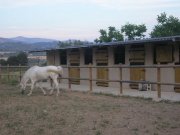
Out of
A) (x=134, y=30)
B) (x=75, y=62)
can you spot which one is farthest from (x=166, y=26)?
(x=75, y=62)

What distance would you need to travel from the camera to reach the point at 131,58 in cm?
1870

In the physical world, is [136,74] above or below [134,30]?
below

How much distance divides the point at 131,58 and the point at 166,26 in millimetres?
13070

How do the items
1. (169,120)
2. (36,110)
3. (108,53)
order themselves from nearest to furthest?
(169,120)
(36,110)
(108,53)

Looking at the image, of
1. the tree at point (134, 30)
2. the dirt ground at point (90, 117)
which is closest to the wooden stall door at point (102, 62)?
the dirt ground at point (90, 117)

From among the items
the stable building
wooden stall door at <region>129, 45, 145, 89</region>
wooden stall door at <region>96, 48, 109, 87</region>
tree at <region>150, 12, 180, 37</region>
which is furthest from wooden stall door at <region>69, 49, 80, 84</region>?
tree at <region>150, 12, 180, 37</region>

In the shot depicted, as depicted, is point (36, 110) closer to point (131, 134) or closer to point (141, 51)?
point (131, 134)

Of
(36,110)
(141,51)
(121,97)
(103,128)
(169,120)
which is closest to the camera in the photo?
(103,128)

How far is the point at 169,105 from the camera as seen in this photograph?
11.9m

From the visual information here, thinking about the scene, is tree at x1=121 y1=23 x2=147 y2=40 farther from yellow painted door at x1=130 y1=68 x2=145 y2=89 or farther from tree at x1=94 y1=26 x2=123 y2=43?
yellow painted door at x1=130 y1=68 x2=145 y2=89

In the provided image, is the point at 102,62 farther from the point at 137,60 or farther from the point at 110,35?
the point at 110,35

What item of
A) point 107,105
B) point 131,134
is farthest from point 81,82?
point 131,134

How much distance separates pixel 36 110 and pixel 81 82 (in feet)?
36.8

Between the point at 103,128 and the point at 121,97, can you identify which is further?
the point at 121,97
